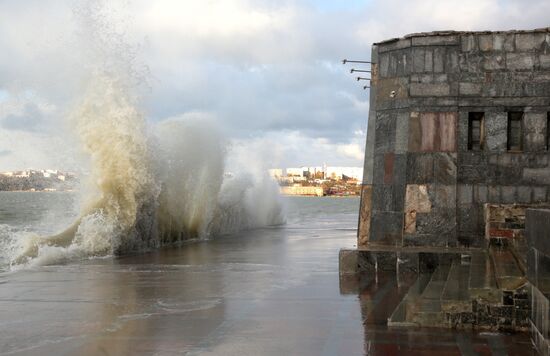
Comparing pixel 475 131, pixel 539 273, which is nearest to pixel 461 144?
pixel 475 131

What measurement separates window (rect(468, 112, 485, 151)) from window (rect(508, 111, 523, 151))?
470mm

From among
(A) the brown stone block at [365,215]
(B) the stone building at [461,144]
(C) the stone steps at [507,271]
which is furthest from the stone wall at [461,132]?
(C) the stone steps at [507,271]

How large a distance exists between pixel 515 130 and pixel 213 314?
6.55 metres

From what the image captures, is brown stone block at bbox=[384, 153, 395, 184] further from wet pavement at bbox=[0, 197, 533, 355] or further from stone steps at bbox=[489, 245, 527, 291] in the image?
stone steps at bbox=[489, 245, 527, 291]

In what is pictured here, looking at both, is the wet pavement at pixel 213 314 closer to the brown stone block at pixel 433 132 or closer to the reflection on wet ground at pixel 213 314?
the reflection on wet ground at pixel 213 314

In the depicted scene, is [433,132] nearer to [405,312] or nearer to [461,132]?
[461,132]

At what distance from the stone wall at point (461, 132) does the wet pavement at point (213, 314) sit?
6.01 feet

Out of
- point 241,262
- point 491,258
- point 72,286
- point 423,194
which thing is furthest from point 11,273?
point 491,258

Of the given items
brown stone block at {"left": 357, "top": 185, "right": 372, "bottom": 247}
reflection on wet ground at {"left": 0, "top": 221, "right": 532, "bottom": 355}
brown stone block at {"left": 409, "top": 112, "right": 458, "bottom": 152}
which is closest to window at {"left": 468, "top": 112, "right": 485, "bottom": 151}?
brown stone block at {"left": 409, "top": 112, "right": 458, "bottom": 152}

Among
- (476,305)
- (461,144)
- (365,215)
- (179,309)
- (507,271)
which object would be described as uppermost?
(461,144)

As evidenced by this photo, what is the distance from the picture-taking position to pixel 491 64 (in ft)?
37.8

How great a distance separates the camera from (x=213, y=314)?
7836 mm

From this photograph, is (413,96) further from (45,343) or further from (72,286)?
(45,343)

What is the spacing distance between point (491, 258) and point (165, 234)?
12970 millimetres
